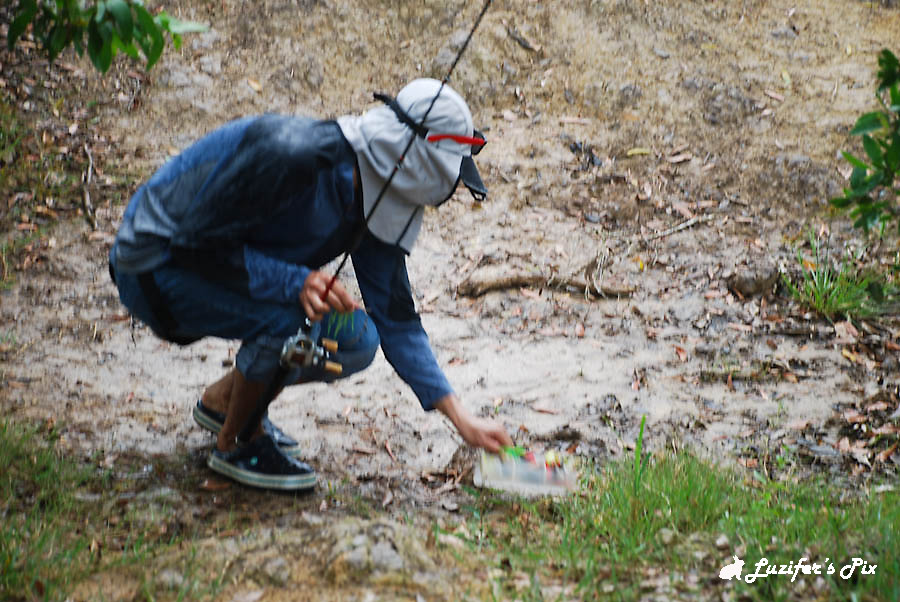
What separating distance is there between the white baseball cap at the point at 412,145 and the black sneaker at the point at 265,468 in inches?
38.3

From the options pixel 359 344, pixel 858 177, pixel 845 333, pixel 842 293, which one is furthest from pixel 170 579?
pixel 842 293

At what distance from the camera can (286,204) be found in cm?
263

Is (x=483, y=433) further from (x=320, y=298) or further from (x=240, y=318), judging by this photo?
(x=240, y=318)

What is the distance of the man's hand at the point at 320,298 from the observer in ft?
8.54

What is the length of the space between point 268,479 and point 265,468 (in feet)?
0.14

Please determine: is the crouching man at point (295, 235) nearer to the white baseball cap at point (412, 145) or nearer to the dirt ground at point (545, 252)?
the white baseball cap at point (412, 145)

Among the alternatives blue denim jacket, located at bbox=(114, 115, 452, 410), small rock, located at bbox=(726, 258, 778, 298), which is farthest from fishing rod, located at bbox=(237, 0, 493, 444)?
small rock, located at bbox=(726, 258, 778, 298)

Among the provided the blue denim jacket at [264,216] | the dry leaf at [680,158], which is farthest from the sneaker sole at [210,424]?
the dry leaf at [680,158]

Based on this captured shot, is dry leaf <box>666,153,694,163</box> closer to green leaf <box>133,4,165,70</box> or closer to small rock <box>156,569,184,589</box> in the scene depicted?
green leaf <box>133,4,165,70</box>

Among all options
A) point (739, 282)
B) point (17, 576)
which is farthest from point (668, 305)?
point (17, 576)

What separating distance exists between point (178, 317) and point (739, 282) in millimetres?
3393

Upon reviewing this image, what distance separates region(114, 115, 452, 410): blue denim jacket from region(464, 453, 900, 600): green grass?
0.58 meters

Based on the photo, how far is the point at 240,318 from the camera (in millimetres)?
2840

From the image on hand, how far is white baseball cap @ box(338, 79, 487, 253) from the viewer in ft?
8.57
